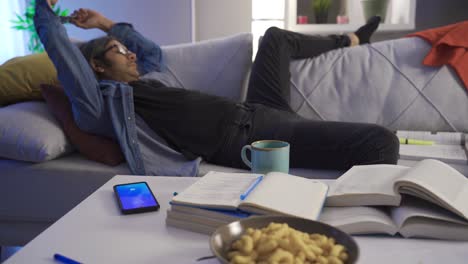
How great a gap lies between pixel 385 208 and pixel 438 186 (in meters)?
0.09

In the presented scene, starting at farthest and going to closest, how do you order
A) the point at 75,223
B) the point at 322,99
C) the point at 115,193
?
1. the point at 322,99
2. the point at 115,193
3. the point at 75,223

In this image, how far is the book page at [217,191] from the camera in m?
0.73

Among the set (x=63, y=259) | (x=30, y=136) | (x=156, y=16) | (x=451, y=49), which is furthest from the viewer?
(x=156, y=16)

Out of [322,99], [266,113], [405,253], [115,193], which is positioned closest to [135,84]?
[266,113]

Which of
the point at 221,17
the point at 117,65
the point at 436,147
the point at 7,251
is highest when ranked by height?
the point at 221,17

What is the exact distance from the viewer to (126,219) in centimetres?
79

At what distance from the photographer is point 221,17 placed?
→ 2.89 metres

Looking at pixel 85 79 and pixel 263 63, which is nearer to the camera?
pixel 85 79

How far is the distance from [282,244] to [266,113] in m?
1.17

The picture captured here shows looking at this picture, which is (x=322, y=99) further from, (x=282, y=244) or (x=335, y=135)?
(x=282, y=244)

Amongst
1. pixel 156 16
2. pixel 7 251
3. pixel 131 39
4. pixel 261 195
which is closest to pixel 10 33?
pixel 156 16

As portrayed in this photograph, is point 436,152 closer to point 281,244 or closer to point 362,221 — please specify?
point 362,221

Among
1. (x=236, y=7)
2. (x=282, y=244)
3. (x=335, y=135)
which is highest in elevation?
(x=236, y=7)

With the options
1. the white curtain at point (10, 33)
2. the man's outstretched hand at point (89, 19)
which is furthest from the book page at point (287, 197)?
the white curtain at point (10, 33)
